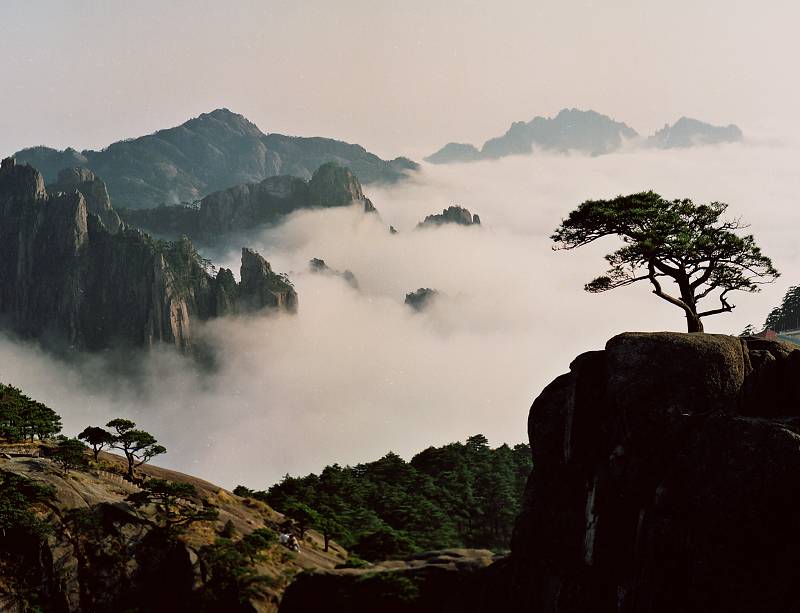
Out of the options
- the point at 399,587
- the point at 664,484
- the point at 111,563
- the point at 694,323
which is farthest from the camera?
the point at 111,563

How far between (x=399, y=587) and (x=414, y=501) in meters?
52.2

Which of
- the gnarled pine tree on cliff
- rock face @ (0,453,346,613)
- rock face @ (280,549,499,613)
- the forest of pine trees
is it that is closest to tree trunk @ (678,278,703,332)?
the gnarled pine tree on cliff

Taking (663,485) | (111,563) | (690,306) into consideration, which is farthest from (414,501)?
(663,485)

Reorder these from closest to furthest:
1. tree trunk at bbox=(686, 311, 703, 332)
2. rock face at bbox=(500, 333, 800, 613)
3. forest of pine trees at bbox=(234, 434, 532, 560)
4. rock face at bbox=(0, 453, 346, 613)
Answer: rock face at bbox=(500, 333, 800, 613) < tree trunk at bbox=(686, 311, 703, 332) < rock face at bbox=(0, 453, 346, 613) < forest of pine trees at bbox=(234, 434, 532, 560)

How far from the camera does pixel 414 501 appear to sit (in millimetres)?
94500

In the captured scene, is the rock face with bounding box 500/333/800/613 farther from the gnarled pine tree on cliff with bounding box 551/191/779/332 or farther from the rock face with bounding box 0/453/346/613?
the rock face with bounding box 0/453/346/613

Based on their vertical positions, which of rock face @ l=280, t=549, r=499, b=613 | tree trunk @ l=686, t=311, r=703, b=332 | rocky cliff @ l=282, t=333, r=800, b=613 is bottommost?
rock face @ l=280, t=549, r=499, b=613

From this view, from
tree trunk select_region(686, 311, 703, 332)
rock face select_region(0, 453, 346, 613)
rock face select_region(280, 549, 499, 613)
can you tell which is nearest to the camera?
tree trunk select_region(686, 311, 703, 332)

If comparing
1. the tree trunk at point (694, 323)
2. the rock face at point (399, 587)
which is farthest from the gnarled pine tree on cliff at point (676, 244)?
the rock face at point (399, 587)

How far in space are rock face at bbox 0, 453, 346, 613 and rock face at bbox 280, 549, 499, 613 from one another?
15.9 ft

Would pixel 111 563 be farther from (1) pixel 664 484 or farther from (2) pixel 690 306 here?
(2) pixel 690 306

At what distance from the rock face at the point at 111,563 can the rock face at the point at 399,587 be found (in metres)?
4.84

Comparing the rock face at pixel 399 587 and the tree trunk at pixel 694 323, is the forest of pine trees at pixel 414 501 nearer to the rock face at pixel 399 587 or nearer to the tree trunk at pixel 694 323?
the rock face at pixel 399 587

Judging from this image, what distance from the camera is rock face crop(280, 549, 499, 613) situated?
4259cm
